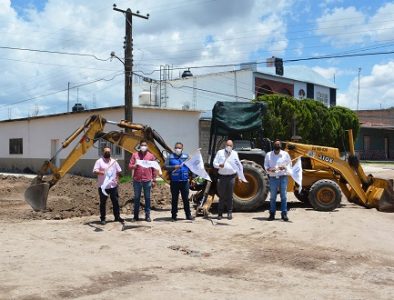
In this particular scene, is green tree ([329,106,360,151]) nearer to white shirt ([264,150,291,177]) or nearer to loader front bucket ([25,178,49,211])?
white shirt ([264,150,291,177])

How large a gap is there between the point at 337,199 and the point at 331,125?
23.3 meters

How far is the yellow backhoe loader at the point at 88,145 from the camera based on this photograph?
43.0 ft

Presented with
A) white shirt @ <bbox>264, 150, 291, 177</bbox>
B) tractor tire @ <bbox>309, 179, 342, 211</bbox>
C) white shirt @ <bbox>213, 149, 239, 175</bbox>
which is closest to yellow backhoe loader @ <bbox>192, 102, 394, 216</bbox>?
tractor tire @ <bbox>309, 179, 342, 211</bbox>

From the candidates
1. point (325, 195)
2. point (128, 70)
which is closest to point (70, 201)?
point (325, 195)

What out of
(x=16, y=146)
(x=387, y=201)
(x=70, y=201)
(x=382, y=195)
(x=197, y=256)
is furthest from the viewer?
(x=16, y=146)

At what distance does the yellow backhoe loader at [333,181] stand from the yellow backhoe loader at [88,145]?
3.59m

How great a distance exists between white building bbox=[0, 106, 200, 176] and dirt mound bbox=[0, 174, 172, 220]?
3466mm

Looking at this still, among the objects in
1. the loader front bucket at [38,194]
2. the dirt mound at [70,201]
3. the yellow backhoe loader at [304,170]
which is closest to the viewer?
the loader front bucket at [38,194]

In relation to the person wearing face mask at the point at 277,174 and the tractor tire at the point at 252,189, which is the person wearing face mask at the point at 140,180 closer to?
the tractor tire at the point at 252,189

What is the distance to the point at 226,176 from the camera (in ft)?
40.6

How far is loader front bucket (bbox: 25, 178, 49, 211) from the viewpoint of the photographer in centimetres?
1307

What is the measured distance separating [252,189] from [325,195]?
199cm

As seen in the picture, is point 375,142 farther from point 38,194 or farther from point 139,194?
point 38,194

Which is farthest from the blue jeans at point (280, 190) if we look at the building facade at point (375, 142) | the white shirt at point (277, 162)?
the building facade at point (375, 142)
